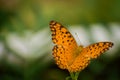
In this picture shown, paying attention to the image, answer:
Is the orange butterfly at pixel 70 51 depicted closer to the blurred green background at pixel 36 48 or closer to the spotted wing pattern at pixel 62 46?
the spotted wing pattern at pixel 62 46

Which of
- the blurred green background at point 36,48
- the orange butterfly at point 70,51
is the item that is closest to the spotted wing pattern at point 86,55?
the orange butterfly at point 70,51

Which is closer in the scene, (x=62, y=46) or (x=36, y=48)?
(x=62, y=46)

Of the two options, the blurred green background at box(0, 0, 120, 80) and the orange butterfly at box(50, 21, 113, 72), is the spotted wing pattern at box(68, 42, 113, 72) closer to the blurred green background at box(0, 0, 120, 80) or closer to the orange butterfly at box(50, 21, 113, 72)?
the orange butterfly at box(50, 21, 113, 72)

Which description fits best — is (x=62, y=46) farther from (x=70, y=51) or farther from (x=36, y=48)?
(x=36, y=48)

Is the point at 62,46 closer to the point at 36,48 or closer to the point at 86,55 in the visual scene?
the point at 86,55

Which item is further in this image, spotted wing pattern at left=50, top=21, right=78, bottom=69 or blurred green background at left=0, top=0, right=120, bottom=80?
blurred green background at left=0, top=0, right=120, bottom=80

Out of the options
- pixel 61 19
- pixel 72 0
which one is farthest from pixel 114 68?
pixel 72 0

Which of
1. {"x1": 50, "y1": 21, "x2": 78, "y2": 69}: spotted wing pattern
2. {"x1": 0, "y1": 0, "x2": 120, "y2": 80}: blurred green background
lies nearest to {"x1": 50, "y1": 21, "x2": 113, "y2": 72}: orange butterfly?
{"x1": 50, "y1": 21, "x2": 78, "y2": 69}: spotted wing pattern

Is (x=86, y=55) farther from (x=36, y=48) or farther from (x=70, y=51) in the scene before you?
(x=36, y=48)

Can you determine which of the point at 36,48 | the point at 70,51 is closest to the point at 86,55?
the point at 70,51
